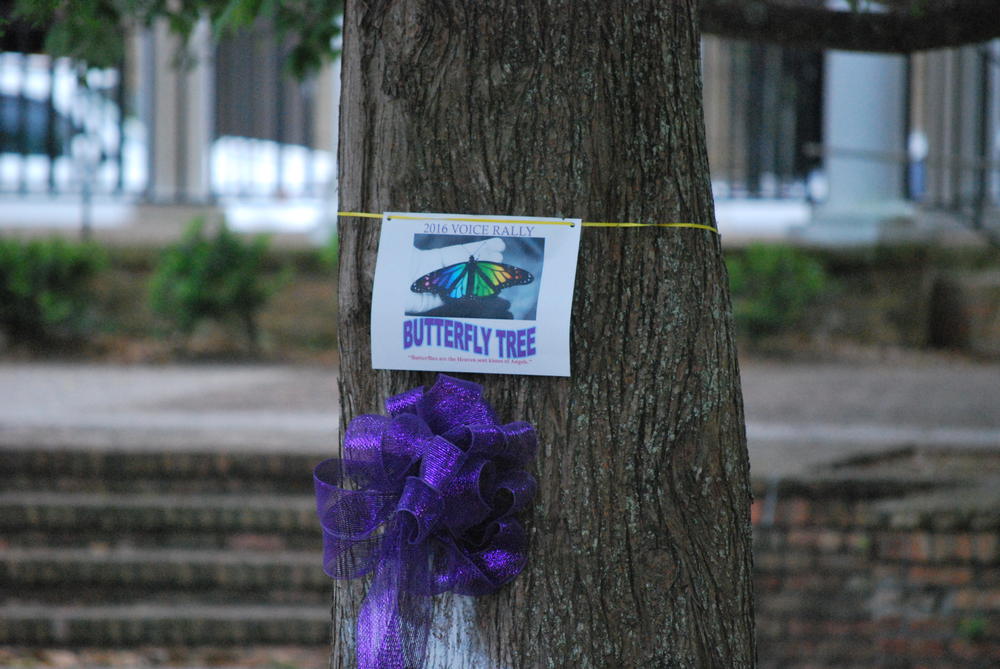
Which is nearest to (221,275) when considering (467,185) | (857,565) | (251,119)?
(251,119)

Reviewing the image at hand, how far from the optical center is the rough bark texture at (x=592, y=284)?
1771 mm

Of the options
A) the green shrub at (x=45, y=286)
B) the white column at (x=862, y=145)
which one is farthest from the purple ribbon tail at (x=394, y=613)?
the white column at (x=862, y=145)

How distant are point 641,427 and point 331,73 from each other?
10.1 meters

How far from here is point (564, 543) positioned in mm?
1791

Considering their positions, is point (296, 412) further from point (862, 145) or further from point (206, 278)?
point (862, 145)

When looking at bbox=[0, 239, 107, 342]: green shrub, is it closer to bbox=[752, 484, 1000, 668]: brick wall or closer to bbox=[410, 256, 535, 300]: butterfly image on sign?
bbox=[752, 484, 1000, 668]: brick wall

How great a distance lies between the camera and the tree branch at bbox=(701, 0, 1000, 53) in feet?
12.0

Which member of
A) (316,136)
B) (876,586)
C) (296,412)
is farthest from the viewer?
(316,136)

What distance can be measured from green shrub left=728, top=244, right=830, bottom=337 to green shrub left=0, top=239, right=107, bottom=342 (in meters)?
5.12

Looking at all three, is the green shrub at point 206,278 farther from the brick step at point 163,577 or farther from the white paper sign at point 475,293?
the white paper sign at point 475,293

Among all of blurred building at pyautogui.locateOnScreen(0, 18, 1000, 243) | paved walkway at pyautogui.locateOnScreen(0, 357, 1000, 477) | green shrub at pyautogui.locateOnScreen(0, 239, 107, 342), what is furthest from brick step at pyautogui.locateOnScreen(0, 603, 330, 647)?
blurred building at pyautogui.locateOnScreen(0, 18, 1000, 243)

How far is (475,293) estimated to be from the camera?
5.84 ft

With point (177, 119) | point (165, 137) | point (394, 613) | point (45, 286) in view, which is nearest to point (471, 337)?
point (394, 613)

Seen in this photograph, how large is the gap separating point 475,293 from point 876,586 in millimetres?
3034
